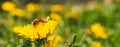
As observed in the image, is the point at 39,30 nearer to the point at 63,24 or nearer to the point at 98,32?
the point at 63,24

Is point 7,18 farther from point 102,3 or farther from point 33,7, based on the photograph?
point 102,3

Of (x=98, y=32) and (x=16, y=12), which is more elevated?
(x=16, y=12)

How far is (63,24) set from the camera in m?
2.19

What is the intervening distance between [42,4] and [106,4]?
3.52 ft

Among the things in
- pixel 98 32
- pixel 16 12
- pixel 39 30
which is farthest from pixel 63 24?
pixel 16 12

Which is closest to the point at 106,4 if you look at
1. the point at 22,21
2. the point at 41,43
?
the point at 22,21

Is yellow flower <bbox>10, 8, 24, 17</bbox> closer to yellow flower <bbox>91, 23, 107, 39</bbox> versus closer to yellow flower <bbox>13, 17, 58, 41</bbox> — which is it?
yellow flower <bbox>91, 23, 107, 39</bbox>

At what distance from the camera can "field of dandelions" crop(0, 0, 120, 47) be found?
Answer: 1.82 metres

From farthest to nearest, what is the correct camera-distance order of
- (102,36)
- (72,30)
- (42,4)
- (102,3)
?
(102,3)
(42,4)
(72,30)
(102,36)

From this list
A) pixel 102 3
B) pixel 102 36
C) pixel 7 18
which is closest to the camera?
pixel 102 36

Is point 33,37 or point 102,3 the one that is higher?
point 102,3

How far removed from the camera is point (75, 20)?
4953mm

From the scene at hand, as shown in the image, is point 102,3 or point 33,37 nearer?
point 33,37

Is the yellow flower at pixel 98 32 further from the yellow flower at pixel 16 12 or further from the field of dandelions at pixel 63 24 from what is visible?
the yellow flower at pixel 16 12
